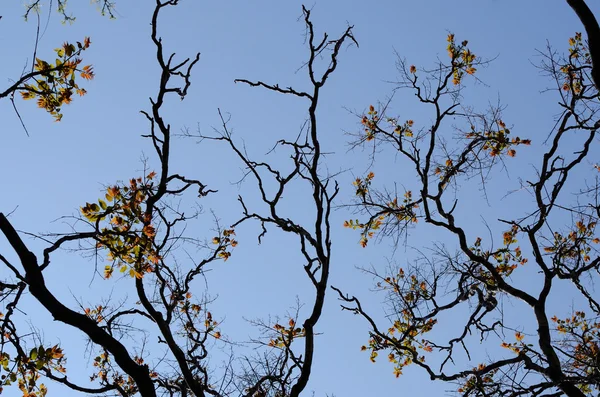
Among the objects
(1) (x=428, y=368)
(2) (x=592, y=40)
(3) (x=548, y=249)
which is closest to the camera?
(2) (x=592, y=40)

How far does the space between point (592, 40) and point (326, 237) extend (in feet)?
11.3

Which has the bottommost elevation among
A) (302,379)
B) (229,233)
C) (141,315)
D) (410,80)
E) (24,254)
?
(302,379)

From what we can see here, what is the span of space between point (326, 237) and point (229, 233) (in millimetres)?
2684

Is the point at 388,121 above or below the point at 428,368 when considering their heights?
above

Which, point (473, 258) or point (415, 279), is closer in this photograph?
point (473, 258)

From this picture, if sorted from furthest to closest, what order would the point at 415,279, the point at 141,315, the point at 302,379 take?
the point at 415,279, the point at 141,315, the point at 302,379

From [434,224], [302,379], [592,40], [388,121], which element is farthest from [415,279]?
[592,40]

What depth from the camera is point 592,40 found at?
11.6ft

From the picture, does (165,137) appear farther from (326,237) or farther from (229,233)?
(229,233)

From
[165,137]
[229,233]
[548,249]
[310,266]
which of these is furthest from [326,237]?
[548,249]

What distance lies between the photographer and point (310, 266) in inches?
243

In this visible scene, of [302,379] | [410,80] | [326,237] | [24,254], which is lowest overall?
[302,379]

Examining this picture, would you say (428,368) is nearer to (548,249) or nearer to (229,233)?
(548,249)

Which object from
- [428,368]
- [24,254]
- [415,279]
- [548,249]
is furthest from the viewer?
[415,279]
